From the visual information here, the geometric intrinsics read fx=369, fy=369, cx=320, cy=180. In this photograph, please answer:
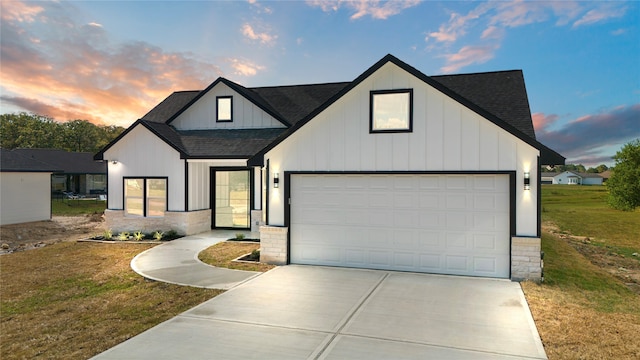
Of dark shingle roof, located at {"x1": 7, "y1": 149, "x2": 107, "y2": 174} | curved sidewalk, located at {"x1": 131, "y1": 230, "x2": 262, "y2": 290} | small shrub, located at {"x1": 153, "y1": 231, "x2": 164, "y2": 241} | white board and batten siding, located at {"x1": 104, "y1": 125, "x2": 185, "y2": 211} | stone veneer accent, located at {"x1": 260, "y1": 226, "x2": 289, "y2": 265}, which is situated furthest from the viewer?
dark shingle roof, located at {"x1": 7, "y1": 149, "x2": 107, "y2": 174}

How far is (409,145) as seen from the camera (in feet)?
31.3

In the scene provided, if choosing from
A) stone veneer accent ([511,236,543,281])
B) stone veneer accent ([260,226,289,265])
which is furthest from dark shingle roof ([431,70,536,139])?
stone veneer accent ([260,226,289,265])

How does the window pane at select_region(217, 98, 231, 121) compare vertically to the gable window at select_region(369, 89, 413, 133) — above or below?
above

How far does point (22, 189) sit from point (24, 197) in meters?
0.46

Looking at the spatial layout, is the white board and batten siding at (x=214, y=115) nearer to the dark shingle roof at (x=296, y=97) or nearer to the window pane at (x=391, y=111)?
the dark shingle roof at (x=296, y=97)

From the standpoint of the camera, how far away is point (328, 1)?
57.2 feet

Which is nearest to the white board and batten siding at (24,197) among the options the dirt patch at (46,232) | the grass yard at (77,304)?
the dirt patch at (46,232)

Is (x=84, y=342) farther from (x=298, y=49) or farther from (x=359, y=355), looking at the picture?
(x=298, y=49)

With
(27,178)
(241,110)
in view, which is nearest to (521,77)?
(241,110)

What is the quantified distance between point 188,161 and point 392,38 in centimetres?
1245

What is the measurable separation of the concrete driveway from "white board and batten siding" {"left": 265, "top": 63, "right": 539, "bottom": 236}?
2.67 m

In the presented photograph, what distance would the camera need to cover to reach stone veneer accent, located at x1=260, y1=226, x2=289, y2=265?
34.3 feet

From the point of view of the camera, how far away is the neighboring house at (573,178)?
9706 centimetres

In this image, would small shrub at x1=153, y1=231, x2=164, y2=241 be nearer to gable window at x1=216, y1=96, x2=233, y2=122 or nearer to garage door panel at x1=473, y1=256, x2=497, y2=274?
gable window at x1=216, y1=96, x2=233, y2=122
